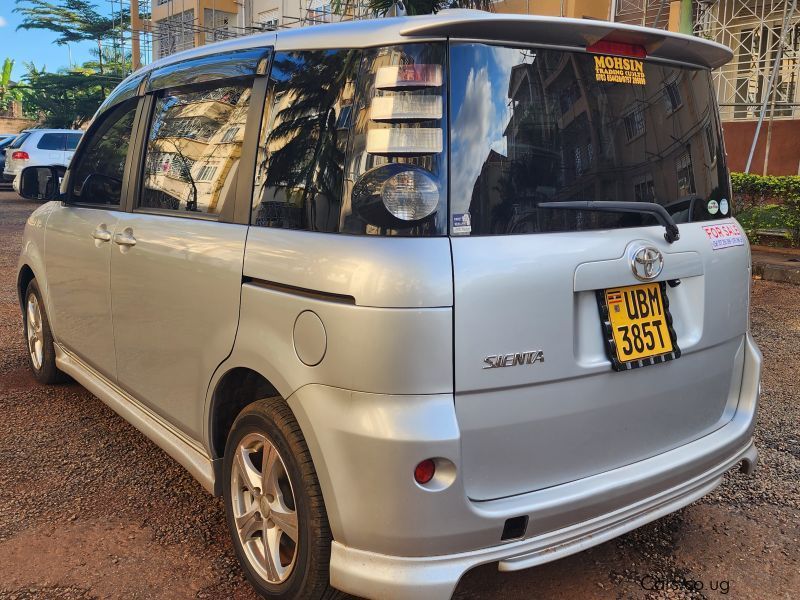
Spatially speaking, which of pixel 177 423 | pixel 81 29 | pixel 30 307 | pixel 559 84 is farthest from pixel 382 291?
pixel 81 29

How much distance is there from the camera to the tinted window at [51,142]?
18.6m

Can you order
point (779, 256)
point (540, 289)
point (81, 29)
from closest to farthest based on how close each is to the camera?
point (540, 289)
point (779, 256)
point (81, 29)

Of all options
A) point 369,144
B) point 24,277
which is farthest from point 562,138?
point 24,277

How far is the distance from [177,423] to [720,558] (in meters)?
2.19

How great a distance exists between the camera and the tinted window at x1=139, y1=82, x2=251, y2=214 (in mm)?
2736

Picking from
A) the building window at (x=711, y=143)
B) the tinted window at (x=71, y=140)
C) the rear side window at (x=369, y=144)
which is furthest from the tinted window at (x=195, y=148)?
the tinted window at (x=71, y=140)

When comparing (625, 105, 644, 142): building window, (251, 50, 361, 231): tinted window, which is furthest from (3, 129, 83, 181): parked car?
(625, 105, 644, 142): building window

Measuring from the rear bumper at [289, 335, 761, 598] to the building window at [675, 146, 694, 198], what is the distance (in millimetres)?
1061

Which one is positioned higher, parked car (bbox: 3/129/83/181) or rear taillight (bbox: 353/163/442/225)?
parked car (bbox: 3/129/83/181)

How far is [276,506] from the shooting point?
248 cm

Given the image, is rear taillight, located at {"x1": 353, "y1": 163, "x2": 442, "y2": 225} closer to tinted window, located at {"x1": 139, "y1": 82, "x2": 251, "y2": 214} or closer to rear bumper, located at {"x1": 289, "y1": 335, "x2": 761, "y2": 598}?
rear bumper, located at {"x1": 289, "y1": 335, "x2": 761, "y2": 598}

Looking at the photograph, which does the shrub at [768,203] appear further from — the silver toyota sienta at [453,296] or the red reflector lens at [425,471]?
the red reflector lens at [425,471]

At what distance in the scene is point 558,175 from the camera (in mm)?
2285

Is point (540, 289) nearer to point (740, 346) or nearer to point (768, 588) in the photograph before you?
point (740, 346)
